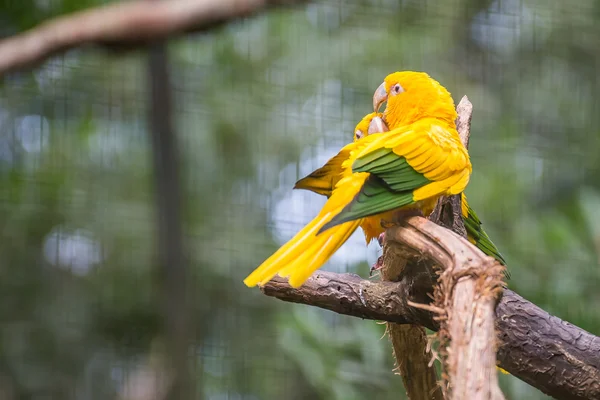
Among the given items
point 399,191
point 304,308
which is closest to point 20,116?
point 304,308

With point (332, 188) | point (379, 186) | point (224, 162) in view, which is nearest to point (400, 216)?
point (379, 186)

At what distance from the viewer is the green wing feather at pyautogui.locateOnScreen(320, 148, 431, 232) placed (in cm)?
148

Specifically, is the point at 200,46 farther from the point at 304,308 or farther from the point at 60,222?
the point at 304,308

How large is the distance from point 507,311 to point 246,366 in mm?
2213

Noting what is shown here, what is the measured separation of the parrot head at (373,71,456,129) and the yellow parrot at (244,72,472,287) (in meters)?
0.07

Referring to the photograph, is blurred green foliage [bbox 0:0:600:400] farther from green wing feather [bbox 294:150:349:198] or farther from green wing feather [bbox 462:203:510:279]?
green wing feather [bbox 294:150:349:198]

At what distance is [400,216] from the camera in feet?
5.09

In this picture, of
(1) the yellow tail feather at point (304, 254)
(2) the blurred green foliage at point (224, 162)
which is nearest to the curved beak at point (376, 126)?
(1) the yellow tail feather at point (304, 254)

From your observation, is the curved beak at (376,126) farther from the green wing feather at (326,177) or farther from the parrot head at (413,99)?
the green wing feather at (326,177)

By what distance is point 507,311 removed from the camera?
5.49 ft

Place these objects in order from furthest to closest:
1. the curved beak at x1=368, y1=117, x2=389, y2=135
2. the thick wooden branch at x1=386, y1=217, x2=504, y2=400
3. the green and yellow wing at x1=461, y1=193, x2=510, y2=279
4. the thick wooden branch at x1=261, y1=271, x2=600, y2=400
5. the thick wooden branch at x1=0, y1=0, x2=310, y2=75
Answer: the thick wooden branch at x1=0, y1=0, x2=310, y2=75
the curved beak at x1=368, y1=117, x2=389, y2=135
the green and yellow wing at x1=461, y1=193, x2=510, y2=279
the thick wooden branch at x1=261, y1=271, x2=600, y2=400
the thick wooden branch at x1=386, y1=217, x2=504, y2=400

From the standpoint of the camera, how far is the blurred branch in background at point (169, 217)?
2566mm

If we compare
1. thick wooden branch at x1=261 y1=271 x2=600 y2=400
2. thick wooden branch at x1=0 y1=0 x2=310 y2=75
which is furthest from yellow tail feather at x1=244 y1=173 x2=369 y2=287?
thick wooden branch at x1=0 y1=0 x2=310 y2=75

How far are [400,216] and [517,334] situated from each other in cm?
42
